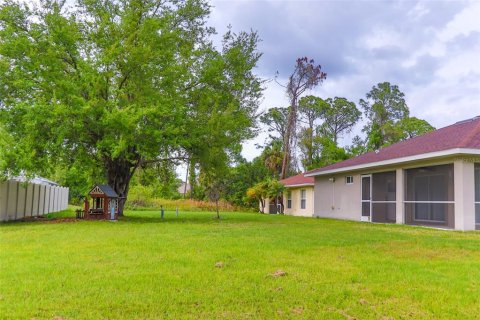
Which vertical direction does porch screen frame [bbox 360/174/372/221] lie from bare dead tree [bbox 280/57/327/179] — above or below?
below

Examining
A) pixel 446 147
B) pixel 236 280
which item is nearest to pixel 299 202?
pixel 446 147

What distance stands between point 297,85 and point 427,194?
2321 cm

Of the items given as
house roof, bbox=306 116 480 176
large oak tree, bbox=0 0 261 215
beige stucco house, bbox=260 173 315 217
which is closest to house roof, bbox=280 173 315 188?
beige stucco house, bbox=260 173 315 217

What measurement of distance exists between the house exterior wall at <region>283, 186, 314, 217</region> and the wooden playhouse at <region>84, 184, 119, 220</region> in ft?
44.3

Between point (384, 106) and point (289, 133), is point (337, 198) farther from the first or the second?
point (384, 106)

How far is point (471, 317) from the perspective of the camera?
4441 millimetres

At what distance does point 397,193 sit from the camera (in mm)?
16641

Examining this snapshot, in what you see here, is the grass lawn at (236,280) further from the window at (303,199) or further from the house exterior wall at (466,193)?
the window at (303,199)

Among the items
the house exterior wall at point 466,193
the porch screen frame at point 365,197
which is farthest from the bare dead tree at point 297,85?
the house exterior wall at point 466,193

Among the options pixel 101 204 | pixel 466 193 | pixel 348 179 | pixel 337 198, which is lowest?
pixel 101 204

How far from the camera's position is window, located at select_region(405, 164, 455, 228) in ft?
53.2

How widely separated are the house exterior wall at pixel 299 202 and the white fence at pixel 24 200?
1517cm

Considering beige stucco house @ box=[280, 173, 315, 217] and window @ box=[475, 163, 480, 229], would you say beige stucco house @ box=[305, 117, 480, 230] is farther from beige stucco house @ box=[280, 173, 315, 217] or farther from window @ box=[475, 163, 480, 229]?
beige stucco house @ box=[280, 173, 315, 217]

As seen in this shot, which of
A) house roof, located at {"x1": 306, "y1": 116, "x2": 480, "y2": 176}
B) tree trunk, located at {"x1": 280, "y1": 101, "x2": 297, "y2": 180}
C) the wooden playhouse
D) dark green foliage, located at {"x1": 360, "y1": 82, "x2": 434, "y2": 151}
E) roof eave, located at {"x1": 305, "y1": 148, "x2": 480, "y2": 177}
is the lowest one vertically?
the wooden playhouse
